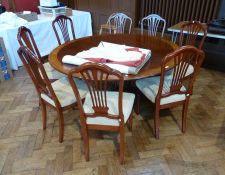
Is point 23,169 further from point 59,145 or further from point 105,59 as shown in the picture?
point 105,59

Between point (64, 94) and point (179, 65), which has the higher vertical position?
point (179, 65)

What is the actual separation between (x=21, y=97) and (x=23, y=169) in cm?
111

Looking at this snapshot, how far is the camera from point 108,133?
74.6 inches

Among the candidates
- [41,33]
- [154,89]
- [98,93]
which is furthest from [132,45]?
[41,33]

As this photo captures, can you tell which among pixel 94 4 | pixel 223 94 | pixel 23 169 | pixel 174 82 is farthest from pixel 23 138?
pixel 94 4

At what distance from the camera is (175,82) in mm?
1577

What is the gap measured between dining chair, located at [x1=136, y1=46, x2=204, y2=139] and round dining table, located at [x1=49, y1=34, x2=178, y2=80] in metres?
0.13

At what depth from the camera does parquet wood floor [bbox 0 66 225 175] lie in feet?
5.13

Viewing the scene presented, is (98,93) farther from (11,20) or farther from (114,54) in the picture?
(11,20)

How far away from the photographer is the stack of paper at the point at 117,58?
1.47 meters

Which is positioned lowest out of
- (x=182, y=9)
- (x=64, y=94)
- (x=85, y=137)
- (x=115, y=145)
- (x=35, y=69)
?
(x=115, y=145)

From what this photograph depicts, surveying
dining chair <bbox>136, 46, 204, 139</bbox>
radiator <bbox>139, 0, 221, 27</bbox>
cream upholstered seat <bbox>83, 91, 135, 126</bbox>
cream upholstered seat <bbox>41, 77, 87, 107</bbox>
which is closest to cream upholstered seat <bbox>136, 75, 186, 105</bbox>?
dining chair <bbox>136, 46, 204, 139</bbox>

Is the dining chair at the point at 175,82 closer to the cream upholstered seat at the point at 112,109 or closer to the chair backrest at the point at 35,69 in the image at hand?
the cream upholstered seat at the point at 112,109

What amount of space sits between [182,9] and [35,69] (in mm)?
2564
